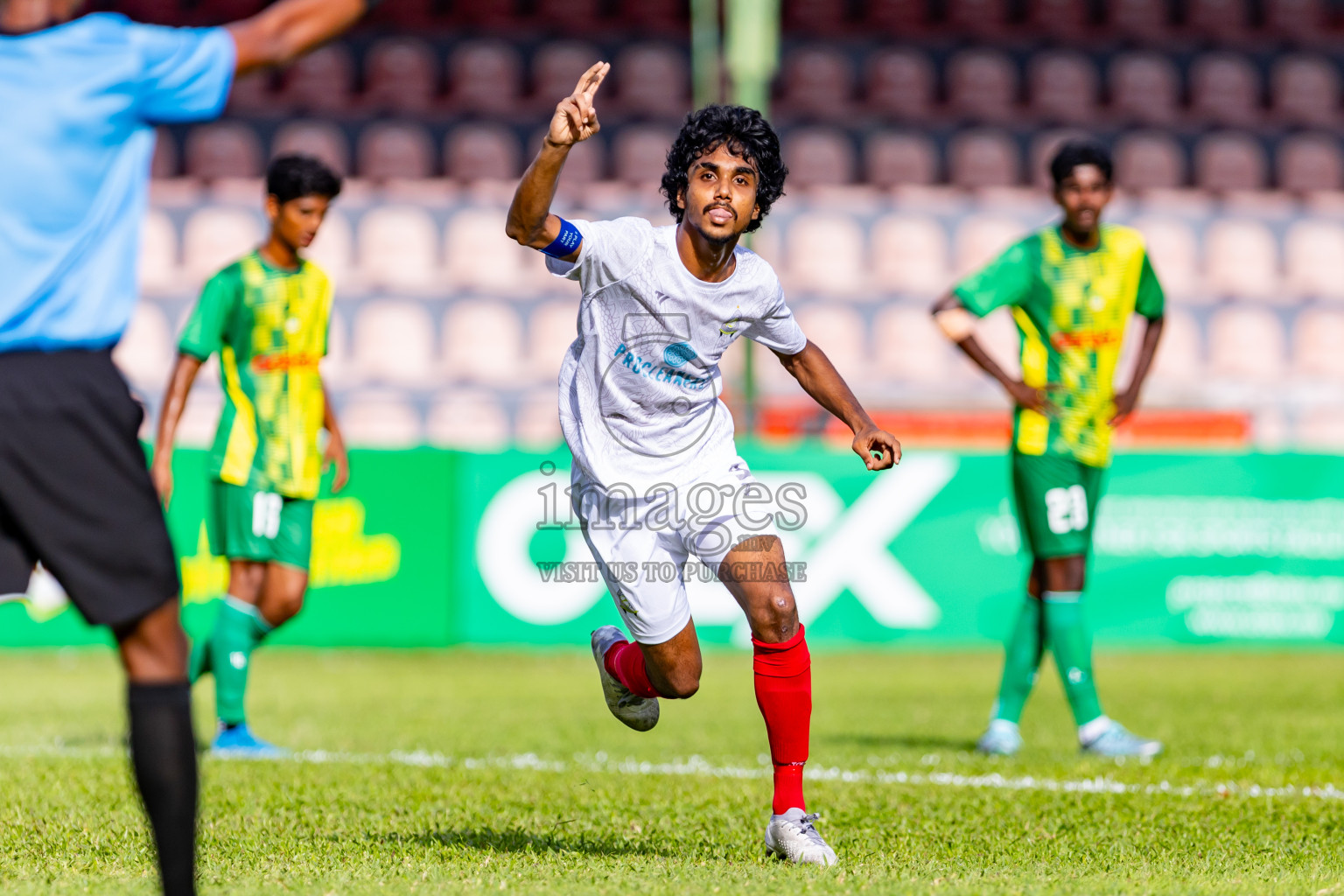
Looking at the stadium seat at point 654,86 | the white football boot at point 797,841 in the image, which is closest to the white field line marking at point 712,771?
the white football boot at point 797,841

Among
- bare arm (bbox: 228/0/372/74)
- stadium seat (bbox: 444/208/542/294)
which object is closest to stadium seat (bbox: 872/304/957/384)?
stadium seat (bbox: 444/208/542/294)

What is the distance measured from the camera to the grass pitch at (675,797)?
3738 mm

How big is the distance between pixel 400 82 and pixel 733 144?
44.6 ft

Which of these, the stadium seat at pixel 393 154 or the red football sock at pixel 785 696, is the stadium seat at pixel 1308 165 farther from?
the red football sock at pixel 785 696

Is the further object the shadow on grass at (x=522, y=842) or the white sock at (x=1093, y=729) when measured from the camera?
the white sock at (x=1093, y=729)

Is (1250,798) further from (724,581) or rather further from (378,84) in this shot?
(378,84)

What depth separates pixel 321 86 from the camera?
1708 cm

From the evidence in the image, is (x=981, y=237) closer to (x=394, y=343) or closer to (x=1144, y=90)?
(x=1144, y=90)

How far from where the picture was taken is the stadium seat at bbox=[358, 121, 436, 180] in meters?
16.5

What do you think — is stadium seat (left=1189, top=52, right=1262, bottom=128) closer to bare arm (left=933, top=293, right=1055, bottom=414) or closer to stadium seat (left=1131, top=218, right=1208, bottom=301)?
stadium seat (left=1131, top=218, right=1208, bottom=301)

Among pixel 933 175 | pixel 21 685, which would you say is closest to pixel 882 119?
pixel 933 175

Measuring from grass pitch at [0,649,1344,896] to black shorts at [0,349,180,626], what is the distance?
3.21 ft

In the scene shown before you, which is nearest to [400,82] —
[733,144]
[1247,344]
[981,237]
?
[981,237]

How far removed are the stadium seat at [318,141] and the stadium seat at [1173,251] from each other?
8.10 metres
